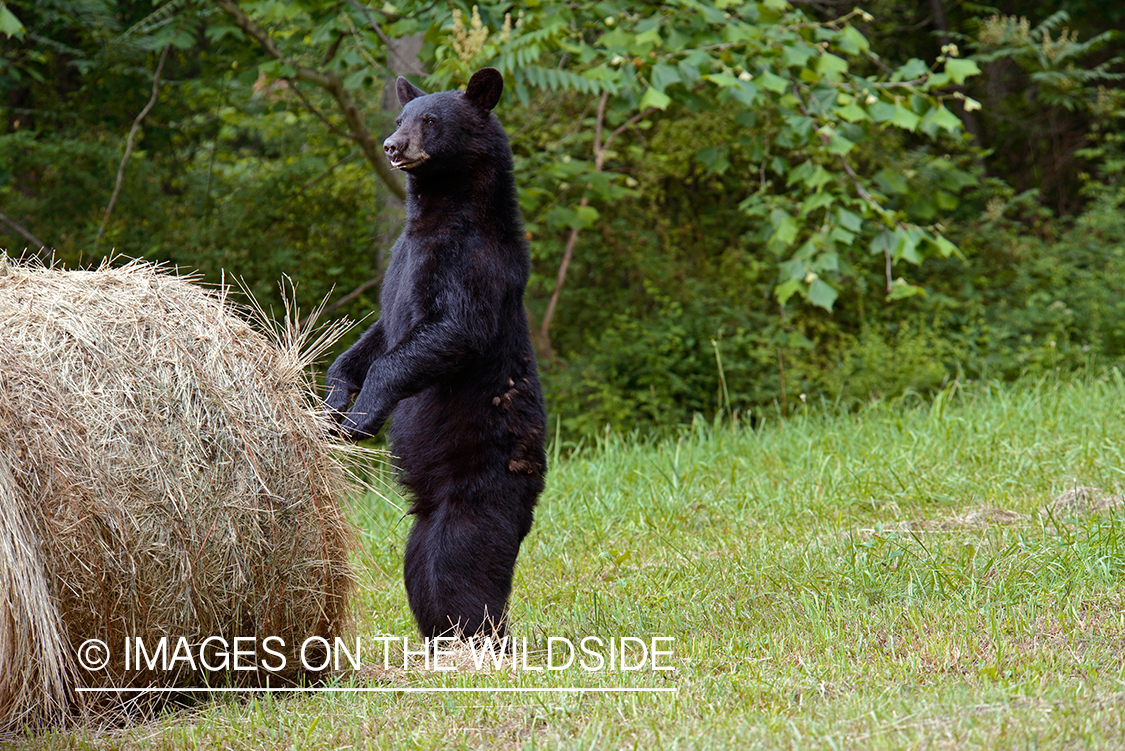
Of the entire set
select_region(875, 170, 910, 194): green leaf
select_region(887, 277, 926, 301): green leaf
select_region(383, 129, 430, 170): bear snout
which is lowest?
select_region(887, 277, 926, 301): green leaf

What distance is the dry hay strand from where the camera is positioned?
5.02 meters

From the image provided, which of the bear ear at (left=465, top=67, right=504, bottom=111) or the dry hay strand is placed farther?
the dry hay strand

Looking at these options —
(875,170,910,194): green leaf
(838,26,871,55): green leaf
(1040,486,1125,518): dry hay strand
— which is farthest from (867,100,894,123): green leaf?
(1040,486,1125,518): dry hay strand

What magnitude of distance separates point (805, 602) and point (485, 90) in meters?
2.31

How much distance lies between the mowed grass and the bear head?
4.25 ft

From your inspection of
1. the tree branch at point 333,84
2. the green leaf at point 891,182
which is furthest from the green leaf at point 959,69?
the tree branch at point 333,84

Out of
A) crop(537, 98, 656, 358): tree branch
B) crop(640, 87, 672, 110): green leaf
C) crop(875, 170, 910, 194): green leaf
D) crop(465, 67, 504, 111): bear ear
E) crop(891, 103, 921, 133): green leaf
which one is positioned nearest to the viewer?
crop(465, 67, 504, 111): bear ear

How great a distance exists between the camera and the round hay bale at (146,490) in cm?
299

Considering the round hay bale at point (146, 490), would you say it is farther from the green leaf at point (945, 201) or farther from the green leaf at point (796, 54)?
the green leaf at point (945, 201)

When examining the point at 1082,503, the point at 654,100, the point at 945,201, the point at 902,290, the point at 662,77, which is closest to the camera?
the point at 1082,503

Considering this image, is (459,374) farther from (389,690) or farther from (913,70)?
(913,70)

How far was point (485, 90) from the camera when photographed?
4.05 m

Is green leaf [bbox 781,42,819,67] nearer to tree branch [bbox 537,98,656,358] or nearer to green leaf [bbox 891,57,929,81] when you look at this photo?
green leaf [bbox 891,57,929,81]

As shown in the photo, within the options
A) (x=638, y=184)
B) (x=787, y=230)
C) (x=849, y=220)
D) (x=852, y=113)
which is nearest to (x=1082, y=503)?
(x=849, y=220)
